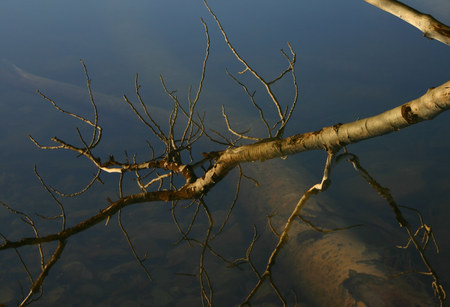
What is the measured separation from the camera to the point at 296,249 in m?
5.85

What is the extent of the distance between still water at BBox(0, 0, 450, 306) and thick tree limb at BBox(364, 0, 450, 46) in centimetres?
467

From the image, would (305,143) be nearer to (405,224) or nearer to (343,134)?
Result: (343,134)

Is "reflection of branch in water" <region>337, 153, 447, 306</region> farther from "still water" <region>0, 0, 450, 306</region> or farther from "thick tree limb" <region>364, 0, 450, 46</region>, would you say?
"still water" <region>0, 0, 450, 306</region>

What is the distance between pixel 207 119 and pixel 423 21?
42.2ft

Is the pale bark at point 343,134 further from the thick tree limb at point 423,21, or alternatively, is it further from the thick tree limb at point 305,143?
the thick tree limb at point 423,21

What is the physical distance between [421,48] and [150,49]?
1767 cm

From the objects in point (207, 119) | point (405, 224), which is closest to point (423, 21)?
point (405, 224)

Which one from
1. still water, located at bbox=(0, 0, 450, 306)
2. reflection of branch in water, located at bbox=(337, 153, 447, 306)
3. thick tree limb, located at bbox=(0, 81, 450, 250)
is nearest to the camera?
thick tree limb, located at bbox=(0, 81, 450, 250)

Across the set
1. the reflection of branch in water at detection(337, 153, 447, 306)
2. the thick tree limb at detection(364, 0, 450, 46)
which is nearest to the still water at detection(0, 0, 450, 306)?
the reflection of branch in water at detection(337, 153, 447, 306)

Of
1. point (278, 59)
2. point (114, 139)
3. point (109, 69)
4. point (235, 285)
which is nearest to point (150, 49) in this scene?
point (109, 69)

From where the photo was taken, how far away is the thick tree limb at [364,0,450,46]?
3.68 feet

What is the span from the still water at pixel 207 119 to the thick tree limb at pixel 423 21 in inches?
184

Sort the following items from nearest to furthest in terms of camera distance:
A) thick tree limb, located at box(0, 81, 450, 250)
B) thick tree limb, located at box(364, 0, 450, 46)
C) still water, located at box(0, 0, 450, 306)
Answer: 1. thick tree limb, located at box(364, 0, 450, 46)
2. thick tree limb, located at box(0, 81, 450, 250)
3. still water, located at box(0, 0, 450, 306)

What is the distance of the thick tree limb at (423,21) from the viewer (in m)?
1.12
